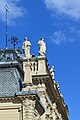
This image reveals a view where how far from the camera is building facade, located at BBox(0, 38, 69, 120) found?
49.8 meters

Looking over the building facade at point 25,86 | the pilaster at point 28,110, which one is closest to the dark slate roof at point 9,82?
the building facade at point 25,86

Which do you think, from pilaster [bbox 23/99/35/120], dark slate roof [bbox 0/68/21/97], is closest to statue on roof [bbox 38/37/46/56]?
dark slate roof [bbox 0/68/21/97]

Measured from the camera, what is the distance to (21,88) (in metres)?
51.9

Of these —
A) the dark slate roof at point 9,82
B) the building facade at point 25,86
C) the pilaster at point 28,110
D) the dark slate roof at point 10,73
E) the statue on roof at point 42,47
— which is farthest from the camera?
the statue on roof at point 42,47

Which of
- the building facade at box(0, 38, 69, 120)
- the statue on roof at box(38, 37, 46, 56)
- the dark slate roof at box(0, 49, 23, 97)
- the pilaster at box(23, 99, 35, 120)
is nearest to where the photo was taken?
the pilaster at box(23, 99, 35, 120)

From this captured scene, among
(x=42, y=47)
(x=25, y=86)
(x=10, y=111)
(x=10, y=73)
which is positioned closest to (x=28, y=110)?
(x=10, y=111)

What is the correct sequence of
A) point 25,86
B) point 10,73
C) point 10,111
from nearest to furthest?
point 10,111 < point 25,86 < point 10,73

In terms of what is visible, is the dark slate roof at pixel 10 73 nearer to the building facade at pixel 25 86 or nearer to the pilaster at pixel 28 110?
the building facade at pixel 25 86

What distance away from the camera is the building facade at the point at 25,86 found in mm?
49781

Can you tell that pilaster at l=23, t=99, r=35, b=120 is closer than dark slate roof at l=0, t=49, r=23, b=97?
Yes

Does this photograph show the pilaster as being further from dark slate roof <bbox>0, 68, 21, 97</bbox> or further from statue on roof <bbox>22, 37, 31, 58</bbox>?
statue on roof <bbox>22, 37, 31, 58</bbox>

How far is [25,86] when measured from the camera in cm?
5166

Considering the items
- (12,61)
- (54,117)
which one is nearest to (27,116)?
(12,61)

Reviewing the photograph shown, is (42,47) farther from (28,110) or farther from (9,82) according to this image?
(28,110)
